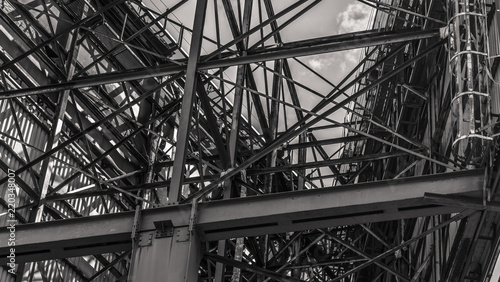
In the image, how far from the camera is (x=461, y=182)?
12461 millimetres

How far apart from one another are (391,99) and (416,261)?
4.62 metres

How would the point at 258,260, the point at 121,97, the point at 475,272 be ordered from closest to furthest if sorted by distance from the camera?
the point at 475,272 < the point at 258,260 < the point at 121,97

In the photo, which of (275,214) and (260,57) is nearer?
(275,214)

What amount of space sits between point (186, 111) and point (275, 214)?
2.42m

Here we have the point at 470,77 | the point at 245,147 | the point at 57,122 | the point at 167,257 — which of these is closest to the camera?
the point at 167,257

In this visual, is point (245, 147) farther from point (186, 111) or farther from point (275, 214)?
point (275, 214)

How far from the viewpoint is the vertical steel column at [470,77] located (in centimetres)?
1351

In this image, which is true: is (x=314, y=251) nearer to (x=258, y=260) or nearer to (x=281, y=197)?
(x=258, y=260)

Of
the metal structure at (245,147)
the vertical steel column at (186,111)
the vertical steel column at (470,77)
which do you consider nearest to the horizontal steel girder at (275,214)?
the metal structure at (245,147)

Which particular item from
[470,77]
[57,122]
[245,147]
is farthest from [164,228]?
[245,147]

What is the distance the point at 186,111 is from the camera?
13.9 m

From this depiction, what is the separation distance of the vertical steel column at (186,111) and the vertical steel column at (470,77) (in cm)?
408

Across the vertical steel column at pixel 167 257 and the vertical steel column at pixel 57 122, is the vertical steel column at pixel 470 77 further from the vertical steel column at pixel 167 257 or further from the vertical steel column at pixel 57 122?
the vertical steel column at pixel 57 122

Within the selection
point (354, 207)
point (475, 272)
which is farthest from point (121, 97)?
point (354, 207)
